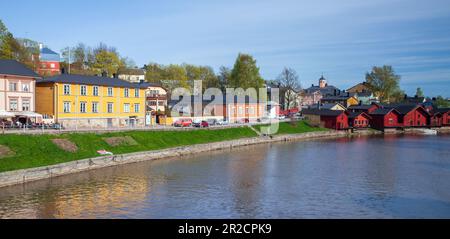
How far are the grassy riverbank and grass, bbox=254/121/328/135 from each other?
508 inches

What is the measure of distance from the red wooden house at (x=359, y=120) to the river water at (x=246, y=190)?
38.9 metres

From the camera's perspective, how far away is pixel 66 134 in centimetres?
4066

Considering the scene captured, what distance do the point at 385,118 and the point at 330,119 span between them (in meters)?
12.9

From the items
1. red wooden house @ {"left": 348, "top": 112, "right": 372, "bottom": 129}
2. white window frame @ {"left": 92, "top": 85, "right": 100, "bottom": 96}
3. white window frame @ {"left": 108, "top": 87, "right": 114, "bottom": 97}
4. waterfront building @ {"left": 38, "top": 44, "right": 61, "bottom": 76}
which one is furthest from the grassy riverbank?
waterfront building @ {"left": 38, "top": 44, "right": 61, "bottom": 76}

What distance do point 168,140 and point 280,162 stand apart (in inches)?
552

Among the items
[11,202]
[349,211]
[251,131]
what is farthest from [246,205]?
[251,131]

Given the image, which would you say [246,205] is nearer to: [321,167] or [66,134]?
[321,167]

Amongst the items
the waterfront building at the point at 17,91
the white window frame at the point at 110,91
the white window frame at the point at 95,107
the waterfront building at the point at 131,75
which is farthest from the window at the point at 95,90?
the waterfront building at the point at 131,75

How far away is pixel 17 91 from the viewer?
47156 mm

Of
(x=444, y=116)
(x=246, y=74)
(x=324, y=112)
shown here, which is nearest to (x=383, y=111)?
(x=324, y=112)

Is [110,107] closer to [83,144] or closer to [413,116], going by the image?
[83,144]

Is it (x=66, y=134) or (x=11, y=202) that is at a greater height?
(x=66, y=134)

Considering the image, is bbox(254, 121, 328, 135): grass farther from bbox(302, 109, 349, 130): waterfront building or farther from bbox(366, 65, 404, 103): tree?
bbox(366, 65, 404, 103): tree

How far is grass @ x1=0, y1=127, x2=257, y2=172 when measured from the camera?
3331cm
